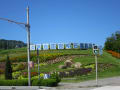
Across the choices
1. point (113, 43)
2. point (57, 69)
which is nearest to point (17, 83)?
point (57, 69)

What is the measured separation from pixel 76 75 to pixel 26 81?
872cm

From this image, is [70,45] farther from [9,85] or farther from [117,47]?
[9,85]

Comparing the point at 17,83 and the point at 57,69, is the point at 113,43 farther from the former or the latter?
the point at 17,83

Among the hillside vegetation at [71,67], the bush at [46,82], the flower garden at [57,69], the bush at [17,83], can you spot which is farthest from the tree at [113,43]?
the bush at [46,82]

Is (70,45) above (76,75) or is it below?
above

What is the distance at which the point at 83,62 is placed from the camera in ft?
128

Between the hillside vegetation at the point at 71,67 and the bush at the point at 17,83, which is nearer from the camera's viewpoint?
the bush at the point at 17,83

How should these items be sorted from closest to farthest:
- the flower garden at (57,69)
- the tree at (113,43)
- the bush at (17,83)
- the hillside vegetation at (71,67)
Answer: the bush at (17,83) → the flower garden at (57,69) → the hillside vegetation at (71,67) → the tree at (113,43)

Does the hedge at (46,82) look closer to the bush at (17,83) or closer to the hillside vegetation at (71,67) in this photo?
the bush at (17,83)

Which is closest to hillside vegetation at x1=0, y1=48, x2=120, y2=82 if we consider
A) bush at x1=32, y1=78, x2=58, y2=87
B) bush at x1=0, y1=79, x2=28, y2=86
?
bush at x1=32, y1=78, x2=58, y2=87

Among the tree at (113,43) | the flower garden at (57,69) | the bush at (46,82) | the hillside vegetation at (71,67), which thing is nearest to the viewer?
the bush at (46,82)

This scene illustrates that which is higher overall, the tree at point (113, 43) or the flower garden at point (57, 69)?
the tree at point (113, 43)

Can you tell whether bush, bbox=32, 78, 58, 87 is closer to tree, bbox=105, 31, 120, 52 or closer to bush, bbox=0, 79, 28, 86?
bush, bbox=0, 79, 28, 86

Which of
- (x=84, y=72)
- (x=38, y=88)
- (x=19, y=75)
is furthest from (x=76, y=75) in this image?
(x=38, y=88)
